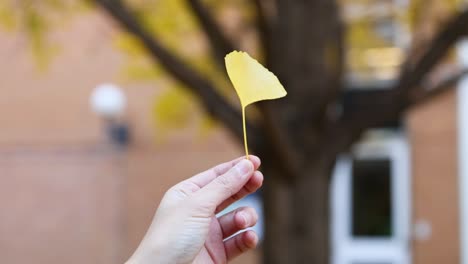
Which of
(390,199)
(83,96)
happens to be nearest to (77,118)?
(83,96)

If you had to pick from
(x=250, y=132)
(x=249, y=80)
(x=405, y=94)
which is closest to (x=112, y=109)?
(x=250, y=132)

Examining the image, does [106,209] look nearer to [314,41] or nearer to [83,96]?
[83,96]

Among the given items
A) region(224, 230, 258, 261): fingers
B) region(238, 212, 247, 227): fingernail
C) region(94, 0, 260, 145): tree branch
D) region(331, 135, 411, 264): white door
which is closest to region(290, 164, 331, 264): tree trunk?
region(94, 0, 260, 145): tree branch

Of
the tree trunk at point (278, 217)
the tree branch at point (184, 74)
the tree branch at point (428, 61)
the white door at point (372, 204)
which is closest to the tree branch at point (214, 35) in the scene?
the tree branch at point (184, 74)

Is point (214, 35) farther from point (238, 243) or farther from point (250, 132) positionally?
point (238, 243)

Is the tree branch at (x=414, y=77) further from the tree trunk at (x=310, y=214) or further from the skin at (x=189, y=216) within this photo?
the skin at (x=189, y=216)
